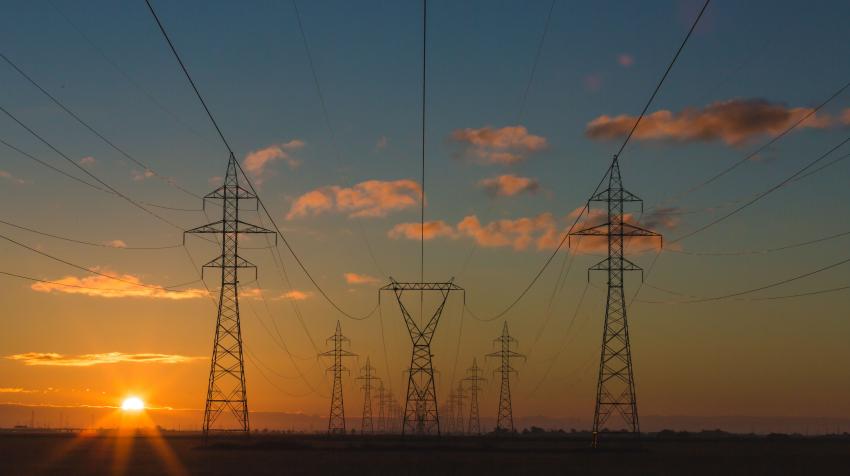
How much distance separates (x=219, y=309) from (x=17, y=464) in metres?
17.1

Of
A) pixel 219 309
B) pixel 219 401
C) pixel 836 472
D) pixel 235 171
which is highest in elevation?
pixel 235 171

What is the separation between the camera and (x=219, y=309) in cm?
7294

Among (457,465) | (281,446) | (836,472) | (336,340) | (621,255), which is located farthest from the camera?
(336,340)

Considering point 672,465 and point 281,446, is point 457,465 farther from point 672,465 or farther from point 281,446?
point 281,446

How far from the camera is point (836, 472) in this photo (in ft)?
197

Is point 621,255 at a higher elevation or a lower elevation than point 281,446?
higher

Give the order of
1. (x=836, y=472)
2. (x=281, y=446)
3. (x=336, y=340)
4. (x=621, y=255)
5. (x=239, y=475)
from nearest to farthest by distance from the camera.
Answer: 1. (x=239, y=475)
2. (x=836, y=472)
3. (x=621, y=255)
4. (x=281, y=446)
5. (x=336, y=340)

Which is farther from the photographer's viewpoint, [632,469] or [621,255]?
[621,255]

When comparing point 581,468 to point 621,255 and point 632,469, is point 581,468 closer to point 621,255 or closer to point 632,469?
point 632,469

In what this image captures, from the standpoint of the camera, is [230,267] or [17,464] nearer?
[17,464]

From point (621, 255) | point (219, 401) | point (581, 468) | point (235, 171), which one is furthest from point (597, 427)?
point (235, 171)

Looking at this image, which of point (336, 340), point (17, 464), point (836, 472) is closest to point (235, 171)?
point (17, 464)

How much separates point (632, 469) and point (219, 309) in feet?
104

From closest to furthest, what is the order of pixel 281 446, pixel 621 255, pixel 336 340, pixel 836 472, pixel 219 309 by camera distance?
pixel 836 472 → pixel 219 309 → pixel 621 255 → pixel 281 446 → pixel 336 340
